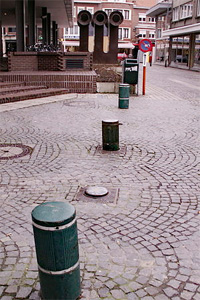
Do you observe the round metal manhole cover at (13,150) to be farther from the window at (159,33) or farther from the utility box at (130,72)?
the window at (159,33)

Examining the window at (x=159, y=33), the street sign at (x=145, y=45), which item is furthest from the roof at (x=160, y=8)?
the street sign at (x=145, y=45)

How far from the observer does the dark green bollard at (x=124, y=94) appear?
36.6 feet

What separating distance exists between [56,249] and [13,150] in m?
4.55

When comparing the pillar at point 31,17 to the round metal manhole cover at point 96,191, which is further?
the pillar at point 31,17

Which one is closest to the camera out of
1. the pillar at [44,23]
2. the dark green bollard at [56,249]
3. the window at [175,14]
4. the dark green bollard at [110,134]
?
the dark green bollard at [56,249]

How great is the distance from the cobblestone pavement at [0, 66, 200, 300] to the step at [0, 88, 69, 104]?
258cm

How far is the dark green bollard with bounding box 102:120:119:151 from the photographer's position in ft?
21.8

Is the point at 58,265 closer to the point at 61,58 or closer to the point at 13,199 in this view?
the point at 13,199

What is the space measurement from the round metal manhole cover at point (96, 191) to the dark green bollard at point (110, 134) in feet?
6.07

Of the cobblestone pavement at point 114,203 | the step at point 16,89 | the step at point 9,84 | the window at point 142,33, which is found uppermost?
the window at point 142,33

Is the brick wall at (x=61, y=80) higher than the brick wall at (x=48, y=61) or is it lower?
lower

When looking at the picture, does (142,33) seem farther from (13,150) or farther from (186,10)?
(13,150)

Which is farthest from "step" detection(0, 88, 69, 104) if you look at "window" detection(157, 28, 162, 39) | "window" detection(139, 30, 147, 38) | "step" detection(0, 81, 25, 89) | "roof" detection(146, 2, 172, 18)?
"window" detection(139, 30, 147, 38)

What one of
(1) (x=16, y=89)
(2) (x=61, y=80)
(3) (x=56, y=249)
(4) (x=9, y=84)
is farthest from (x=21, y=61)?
(3) (x=56, y=249)
